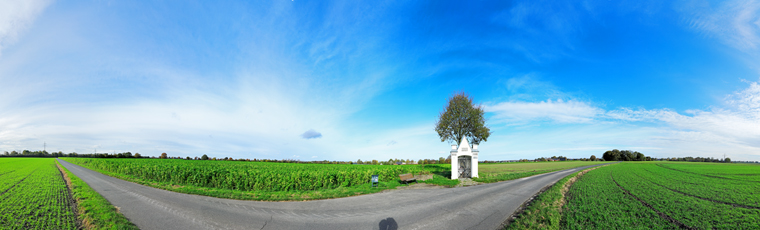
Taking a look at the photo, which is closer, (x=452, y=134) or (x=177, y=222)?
(x=177, y=222)

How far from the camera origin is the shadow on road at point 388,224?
798cm

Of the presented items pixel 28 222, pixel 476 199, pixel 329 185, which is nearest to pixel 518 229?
pixel 476 199

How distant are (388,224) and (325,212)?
2.92 m

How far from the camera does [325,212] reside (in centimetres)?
977

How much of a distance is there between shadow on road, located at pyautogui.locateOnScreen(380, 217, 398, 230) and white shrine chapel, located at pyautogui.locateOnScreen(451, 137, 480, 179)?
14.4m

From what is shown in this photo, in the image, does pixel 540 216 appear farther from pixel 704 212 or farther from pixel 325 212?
pixel 325 212

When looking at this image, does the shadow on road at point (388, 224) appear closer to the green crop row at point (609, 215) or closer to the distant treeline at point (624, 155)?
the green crop row at point (609, 215)

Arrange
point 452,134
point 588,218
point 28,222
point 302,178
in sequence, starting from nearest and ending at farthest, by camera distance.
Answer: point 28,222 < point 588,218 < point 302,178 < point 452,134

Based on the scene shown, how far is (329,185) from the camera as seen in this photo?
51.0ft

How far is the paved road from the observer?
830cm

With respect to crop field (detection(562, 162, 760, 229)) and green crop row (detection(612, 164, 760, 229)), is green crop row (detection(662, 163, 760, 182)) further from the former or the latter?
green crop row (detection(612, 164, 760, 229))

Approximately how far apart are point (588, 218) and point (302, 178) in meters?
14.1

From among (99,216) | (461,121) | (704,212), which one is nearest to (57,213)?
(99,216)

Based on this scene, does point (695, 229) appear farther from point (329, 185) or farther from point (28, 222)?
point (28, 222)
